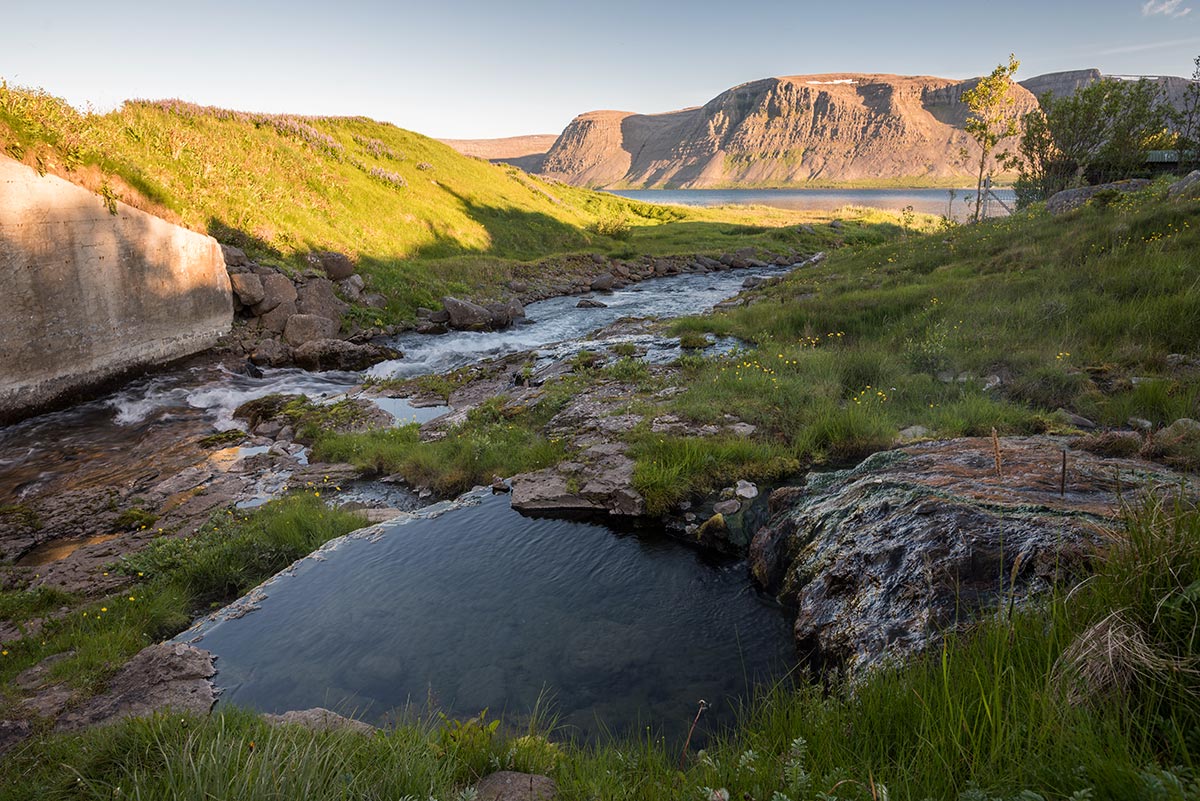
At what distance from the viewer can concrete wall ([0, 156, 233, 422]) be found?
13227mm

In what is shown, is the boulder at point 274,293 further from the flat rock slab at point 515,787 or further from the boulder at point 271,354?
the flat rock slab at point 515,787

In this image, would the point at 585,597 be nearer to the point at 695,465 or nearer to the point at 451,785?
the point at 695,465

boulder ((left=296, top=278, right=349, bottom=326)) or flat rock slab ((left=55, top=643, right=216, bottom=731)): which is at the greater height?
boulder ((left=296, top=278, right=349, bottom=326))

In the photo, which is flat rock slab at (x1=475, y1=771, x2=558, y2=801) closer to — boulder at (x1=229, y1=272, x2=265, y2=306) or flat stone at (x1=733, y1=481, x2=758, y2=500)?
flat stone at (x1=733, y1=481, x2=758, y2=500)

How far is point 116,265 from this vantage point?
15672 millimetres

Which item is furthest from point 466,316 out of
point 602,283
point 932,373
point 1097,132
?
point 1097,132

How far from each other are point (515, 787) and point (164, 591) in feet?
21.0

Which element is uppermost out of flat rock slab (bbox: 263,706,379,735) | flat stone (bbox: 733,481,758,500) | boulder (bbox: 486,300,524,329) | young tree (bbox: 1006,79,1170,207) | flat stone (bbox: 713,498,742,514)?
young tree (bbox: 1006,79,1170,207)

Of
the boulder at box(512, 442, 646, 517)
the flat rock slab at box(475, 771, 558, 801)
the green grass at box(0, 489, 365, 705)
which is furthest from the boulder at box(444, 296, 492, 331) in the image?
the flat rock slab at box(475, 771, 558, 801)

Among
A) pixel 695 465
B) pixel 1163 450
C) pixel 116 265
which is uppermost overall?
pixel 116 265

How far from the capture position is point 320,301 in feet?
74.4

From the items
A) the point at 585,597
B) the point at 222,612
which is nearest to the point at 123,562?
the point at 222,612

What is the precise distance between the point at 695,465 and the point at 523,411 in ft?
17.2

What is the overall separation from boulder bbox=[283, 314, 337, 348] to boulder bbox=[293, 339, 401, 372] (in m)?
0.51
